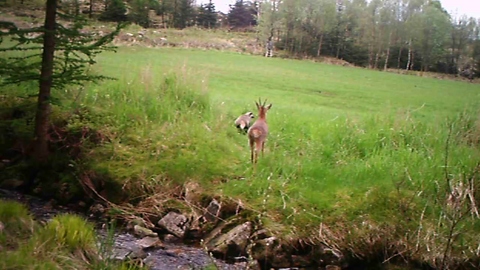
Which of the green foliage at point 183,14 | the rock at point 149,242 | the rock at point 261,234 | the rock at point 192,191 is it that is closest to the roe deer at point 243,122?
the rock at point 192,191

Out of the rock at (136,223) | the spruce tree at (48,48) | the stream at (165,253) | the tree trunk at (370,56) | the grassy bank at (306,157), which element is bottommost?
the stream at (165,253)

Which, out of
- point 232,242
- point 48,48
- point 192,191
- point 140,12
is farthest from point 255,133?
point 140,12

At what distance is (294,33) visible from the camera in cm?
1864

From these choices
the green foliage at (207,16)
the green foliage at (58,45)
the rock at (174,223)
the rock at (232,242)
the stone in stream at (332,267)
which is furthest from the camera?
the green foliage at (207,16)

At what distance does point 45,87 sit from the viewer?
6.59 metres

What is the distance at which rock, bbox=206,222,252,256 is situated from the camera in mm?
5305

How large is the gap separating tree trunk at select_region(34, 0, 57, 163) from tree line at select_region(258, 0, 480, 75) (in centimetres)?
859

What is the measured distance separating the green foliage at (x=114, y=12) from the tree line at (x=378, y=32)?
7.43 metres

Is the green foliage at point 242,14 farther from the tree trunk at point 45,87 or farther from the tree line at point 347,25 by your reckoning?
the tree trunk at point 45,87

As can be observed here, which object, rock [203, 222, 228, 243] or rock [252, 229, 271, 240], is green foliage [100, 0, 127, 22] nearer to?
rock [203, 222, 228, 243]

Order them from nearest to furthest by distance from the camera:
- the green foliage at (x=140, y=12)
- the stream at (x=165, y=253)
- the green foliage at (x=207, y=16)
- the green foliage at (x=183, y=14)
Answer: the stream at (x=165, y=253) → the green foliage at (x=140, y=12) → the green foliage at (x=183, y=14) → the green foliage at (x=207, y=16)

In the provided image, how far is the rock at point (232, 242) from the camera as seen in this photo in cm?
530

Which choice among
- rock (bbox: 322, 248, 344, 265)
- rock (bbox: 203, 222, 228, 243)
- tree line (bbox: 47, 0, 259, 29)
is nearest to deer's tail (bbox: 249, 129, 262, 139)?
rock (bbox: 203, 222, 228, 243)

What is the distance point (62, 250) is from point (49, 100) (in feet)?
10.5
